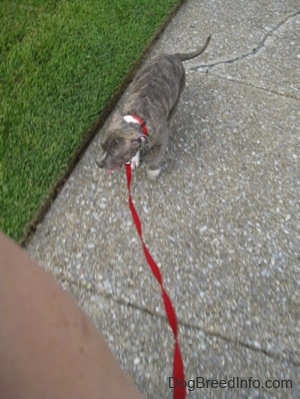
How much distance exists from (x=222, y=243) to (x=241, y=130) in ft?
4.55

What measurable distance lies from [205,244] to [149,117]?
3.52 feet

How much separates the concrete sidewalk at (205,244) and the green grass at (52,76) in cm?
26

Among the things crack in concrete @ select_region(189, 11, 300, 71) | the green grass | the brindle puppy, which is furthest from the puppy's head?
crack in concrete @ select_region(189, 11, 300, 71)

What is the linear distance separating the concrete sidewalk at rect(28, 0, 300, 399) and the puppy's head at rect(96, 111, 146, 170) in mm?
349

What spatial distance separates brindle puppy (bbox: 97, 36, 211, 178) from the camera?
126 inches

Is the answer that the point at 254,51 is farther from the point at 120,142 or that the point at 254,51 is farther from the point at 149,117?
the point at 120,142

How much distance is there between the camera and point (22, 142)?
359cm

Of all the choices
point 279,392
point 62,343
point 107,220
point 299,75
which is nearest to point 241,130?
point 299,75

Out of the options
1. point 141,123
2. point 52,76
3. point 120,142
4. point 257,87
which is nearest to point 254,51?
point 257,87

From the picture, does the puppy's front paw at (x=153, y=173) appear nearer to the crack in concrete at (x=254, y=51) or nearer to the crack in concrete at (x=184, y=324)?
the crack in concrete at (x=184, y=324)

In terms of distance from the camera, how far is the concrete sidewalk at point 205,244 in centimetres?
274

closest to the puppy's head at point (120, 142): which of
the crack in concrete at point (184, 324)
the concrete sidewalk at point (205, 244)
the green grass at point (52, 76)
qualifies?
the concrete sidewalk at point (205, 244)

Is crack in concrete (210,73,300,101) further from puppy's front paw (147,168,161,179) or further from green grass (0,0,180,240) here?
puppy's front paw (147,168,161,179)

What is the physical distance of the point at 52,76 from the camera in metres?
4.21
